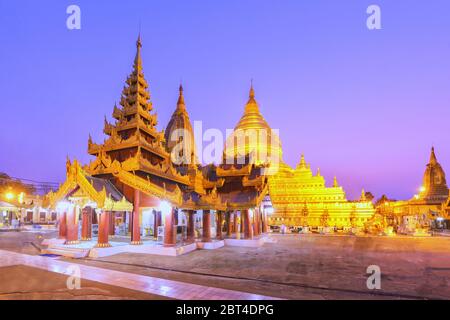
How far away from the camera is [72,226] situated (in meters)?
16.9

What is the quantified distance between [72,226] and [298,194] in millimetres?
39262

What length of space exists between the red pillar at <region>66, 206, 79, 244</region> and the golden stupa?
29138 millimetres

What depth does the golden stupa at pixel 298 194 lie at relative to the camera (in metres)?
45.8

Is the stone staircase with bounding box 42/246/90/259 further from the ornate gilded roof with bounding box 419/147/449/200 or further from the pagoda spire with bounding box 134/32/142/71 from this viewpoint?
the ornate gilded roof with bounding box 419/147/449/200

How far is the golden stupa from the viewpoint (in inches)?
1805

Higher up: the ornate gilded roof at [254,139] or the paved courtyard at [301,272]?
the ornate gilded roof at [254,139]

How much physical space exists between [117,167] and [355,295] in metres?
14.1

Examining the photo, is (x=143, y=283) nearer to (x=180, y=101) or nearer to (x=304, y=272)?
(x=304, y=272)

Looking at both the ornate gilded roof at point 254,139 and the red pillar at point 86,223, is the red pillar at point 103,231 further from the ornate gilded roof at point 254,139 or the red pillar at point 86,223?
the ornate gilded roof at point 254,139

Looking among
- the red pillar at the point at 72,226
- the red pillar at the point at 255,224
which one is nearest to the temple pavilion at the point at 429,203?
the red pillar at the point at 255,224

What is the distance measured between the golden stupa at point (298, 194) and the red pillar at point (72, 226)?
29.1 meters
